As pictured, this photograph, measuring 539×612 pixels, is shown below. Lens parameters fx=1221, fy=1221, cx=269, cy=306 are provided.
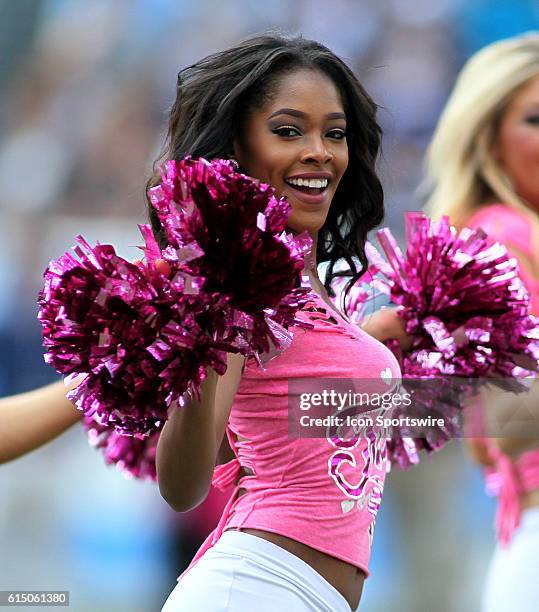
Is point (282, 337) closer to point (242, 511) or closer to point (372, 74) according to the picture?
point (242, 511)

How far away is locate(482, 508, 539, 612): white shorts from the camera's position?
9.87 ft

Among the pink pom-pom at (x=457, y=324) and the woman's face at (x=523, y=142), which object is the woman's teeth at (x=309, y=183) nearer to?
the pink pom-pom at (x=457, y=324)

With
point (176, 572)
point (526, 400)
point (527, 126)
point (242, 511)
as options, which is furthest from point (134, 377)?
point (176, 572)

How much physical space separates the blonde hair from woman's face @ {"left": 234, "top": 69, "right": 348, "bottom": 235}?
1.36 metres

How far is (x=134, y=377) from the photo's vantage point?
6.06ft

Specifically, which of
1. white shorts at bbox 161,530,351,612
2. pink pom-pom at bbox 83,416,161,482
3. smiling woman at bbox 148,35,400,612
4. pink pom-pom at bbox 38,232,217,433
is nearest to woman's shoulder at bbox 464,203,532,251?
smiling woman at bbox 148,35,400,612

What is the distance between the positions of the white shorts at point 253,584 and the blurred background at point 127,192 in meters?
2.59

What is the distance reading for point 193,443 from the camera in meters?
1.89

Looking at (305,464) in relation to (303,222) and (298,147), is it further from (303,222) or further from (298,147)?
(298,147)

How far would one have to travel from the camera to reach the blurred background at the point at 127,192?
495 centimetres

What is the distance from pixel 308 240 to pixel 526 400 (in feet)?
3.92

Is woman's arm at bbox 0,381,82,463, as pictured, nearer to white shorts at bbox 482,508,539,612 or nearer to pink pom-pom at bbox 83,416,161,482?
pink pom-pom at bbox 83,416,161,482

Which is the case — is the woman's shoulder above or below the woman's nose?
above

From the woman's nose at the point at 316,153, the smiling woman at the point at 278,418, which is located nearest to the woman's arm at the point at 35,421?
the smiling woman at the point at 278,418
